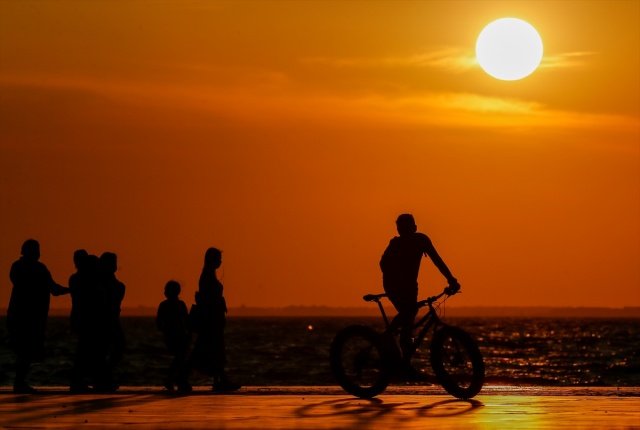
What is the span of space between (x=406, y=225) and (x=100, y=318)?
4.29 meters

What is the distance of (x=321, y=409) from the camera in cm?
1330

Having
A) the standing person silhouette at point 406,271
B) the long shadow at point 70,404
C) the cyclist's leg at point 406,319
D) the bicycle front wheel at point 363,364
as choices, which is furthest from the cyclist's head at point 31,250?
the cyclist's leg at point 406,319

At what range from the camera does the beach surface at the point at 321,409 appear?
37.5ft

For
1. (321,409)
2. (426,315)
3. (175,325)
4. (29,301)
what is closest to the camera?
(321,409)

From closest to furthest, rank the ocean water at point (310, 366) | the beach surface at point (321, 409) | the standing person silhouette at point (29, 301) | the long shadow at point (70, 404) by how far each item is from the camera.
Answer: the beach surface at point (321, 409) < the long shadow at point (70, 404) < the standing person silhouette at point (29, 301) < the ocean water at point (310, 366)

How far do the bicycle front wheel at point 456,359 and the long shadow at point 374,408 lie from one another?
0.74ft

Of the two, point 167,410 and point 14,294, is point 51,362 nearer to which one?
point 14,294

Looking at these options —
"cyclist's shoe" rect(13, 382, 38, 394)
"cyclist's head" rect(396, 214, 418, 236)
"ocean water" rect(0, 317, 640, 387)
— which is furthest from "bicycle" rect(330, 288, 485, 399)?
"ocean water" rect(0, 317, 640, 387)

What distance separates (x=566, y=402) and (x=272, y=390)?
Result: 3.93m

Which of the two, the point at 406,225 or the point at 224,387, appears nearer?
the point at 406,225

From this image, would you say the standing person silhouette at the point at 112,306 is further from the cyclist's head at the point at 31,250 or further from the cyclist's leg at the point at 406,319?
the cyclist's leg at the point at 406,319

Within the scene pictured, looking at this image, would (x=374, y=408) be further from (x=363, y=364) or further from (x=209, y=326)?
(x=209, y=326)

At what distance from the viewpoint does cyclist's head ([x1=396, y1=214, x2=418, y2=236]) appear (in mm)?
15664

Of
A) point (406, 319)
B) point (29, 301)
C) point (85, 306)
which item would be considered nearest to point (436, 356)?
point (406, 319)
